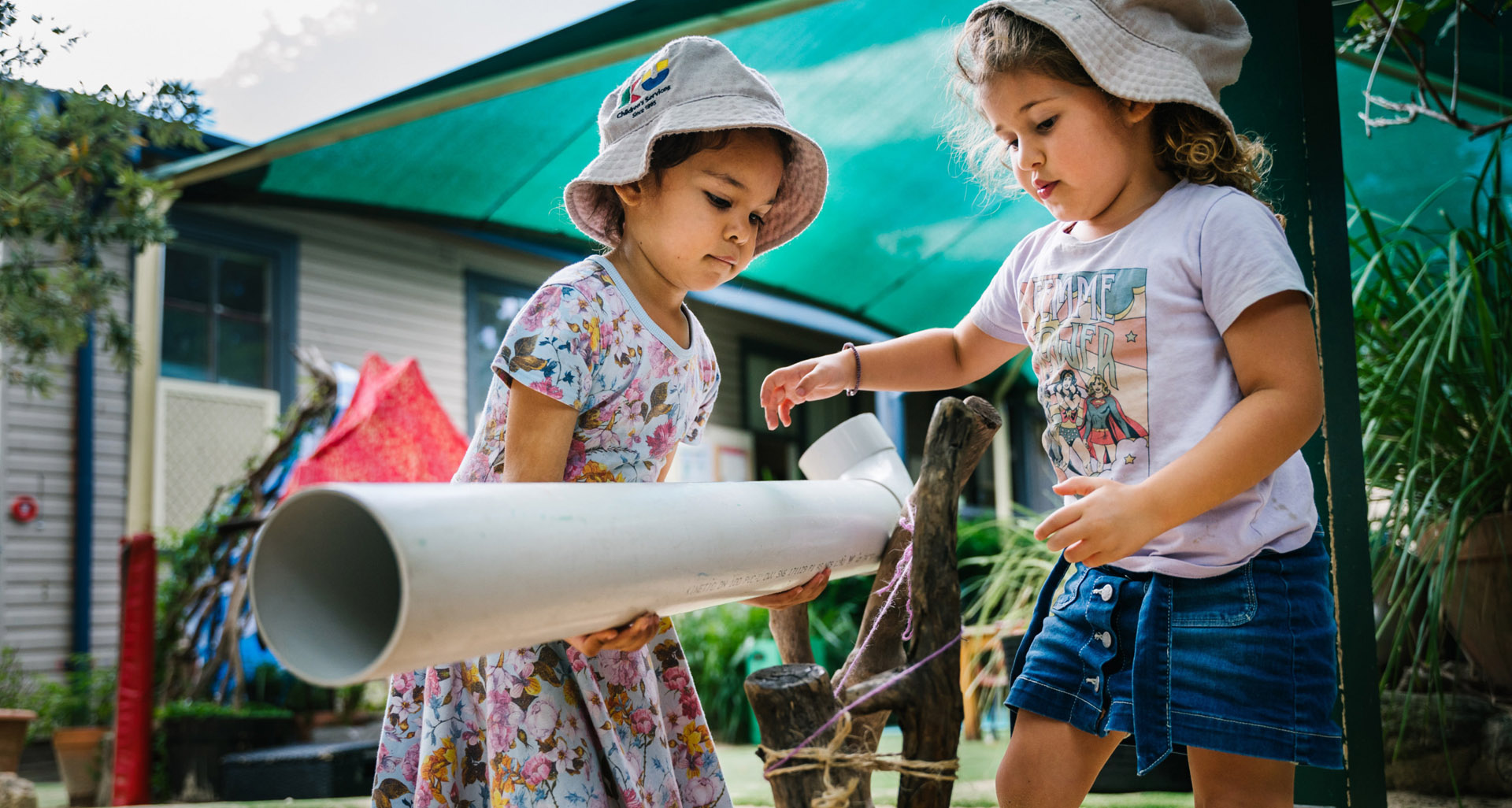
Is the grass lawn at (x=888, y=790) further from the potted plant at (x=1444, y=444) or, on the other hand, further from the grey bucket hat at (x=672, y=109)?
the grey bucket hat at (x=672, y=109)

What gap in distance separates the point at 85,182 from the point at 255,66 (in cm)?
335

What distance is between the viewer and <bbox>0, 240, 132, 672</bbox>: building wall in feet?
16.8

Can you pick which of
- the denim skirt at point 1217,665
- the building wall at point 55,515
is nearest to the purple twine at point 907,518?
the denim skirt at point 1217,665

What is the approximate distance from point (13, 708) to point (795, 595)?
4970mm

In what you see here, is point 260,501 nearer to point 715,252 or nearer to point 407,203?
point 407,203

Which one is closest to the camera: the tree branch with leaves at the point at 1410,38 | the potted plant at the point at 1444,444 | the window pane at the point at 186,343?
the tree branch with leaves at the point at 1410,38

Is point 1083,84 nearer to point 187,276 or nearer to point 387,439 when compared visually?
point 387,439

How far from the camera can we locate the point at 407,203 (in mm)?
5281

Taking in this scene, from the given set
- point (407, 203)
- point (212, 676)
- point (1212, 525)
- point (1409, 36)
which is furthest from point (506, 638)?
point (407, 203)

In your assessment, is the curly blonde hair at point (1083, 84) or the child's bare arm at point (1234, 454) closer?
the child's bare arm at point (1234, 454)

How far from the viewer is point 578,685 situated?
1300 millimetres

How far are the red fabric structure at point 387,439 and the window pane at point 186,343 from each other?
2.16 metres

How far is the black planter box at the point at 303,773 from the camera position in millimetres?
3648

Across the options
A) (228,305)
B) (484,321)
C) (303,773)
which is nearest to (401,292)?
(484,321)
